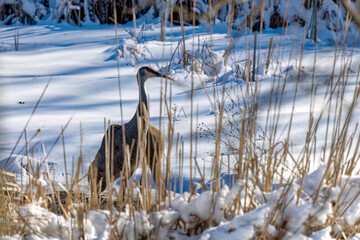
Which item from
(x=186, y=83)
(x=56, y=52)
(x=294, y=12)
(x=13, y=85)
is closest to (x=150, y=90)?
(x=186, y=83)

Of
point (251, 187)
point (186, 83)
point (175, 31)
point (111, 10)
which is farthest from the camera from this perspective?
point (111, 10)

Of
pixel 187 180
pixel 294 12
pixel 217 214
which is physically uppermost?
pixel 294 12

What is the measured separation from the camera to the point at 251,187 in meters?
1.47

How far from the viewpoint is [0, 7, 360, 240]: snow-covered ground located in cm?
142

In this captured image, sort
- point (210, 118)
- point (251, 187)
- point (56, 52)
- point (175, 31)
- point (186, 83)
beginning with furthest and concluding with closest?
1. point (175, 31)
2. point (56, 52)
3. point (186, 83)
4. point (210, 118)
5. point (251, 187)

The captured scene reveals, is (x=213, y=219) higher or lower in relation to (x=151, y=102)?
higher

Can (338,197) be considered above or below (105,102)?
above

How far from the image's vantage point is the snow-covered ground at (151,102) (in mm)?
1419

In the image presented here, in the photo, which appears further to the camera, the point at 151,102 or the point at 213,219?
the point at 151,102

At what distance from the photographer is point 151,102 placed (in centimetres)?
404

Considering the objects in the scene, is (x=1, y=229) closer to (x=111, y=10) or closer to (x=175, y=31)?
(x=175, y=31)

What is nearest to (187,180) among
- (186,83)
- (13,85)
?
(186,83)

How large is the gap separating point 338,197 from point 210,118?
2.27m

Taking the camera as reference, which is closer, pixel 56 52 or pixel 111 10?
pixel 56 52
